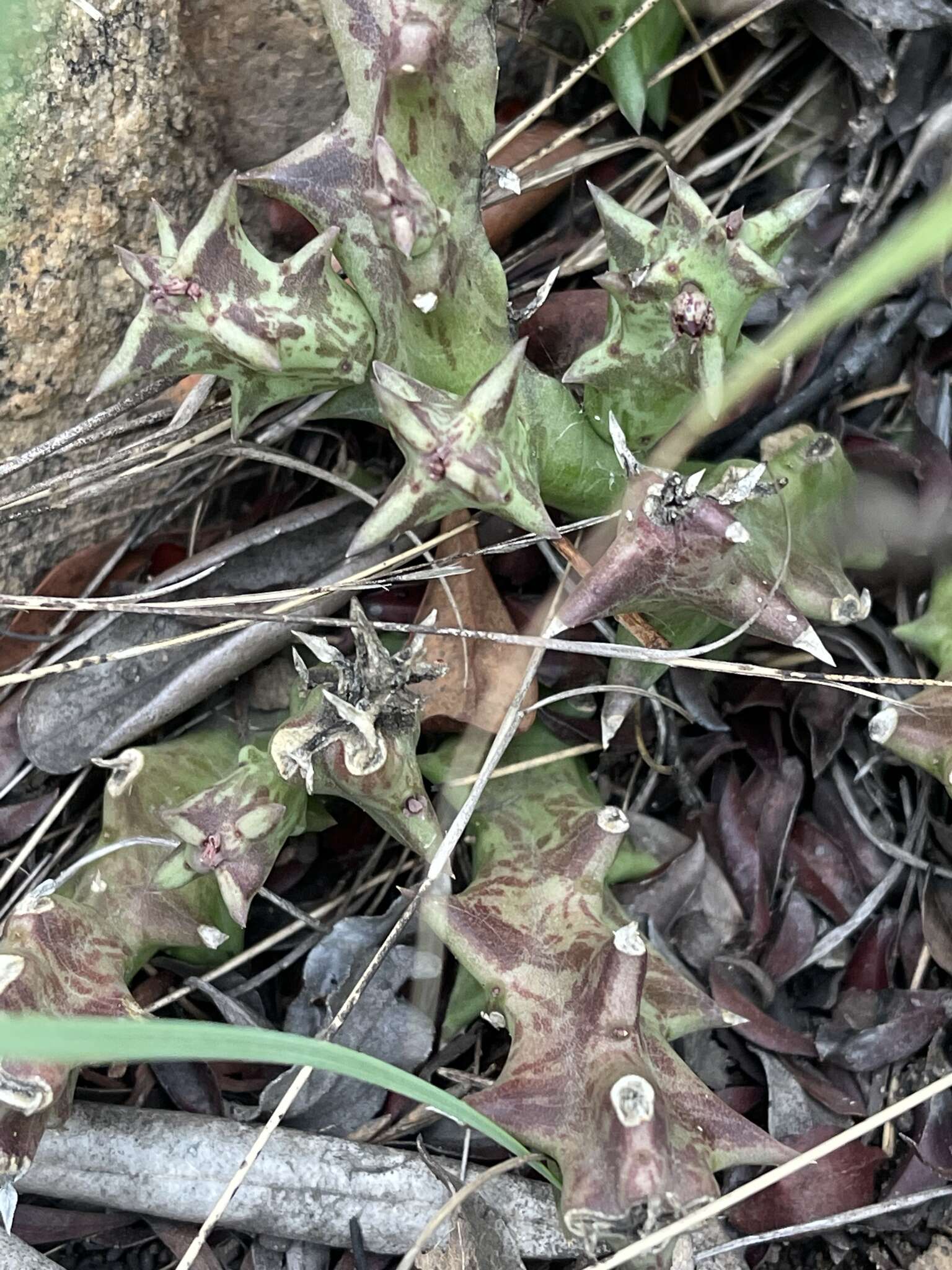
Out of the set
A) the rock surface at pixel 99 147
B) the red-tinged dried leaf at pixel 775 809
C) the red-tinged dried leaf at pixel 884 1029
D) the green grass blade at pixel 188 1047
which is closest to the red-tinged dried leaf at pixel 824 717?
the red-tinged dried leaf at pixel 775 809

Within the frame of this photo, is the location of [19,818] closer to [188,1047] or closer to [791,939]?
[188,1047]

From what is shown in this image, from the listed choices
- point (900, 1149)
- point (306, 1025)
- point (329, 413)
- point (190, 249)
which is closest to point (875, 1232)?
point (900, 1149)

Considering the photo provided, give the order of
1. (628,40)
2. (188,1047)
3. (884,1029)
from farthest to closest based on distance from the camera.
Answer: (628,40) < (884,1029) < (188,1047)

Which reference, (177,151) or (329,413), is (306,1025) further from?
(177,151)

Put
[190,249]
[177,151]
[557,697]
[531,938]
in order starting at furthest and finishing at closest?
1. [177,151]
2. [557,697]
3. [531,938]
4. [190,249]

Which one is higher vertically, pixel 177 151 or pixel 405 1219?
pixel 177 151

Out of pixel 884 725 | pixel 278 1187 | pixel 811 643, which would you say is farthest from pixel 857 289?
pixel 278 1187

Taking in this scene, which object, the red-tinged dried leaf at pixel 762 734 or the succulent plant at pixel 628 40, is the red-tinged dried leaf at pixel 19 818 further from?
the succulent plant at pixel 628 40
